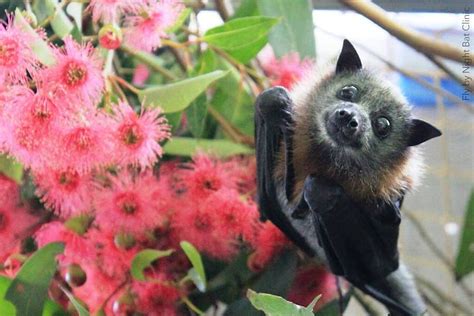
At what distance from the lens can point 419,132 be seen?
0.55 metres

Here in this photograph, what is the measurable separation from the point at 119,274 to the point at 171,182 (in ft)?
0.37

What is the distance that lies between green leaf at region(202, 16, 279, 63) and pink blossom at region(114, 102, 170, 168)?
0.48ft

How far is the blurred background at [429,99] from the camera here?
700 millimetres

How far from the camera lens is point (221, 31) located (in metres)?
0.72

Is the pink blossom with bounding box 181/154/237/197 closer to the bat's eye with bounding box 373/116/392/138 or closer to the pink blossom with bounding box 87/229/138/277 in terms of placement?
the pink blossom with bounding box 87/229/138/277

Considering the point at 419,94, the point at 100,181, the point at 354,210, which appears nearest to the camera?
the point at 354,210

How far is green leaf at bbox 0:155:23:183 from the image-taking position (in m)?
0.66

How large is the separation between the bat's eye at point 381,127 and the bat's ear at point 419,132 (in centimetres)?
2

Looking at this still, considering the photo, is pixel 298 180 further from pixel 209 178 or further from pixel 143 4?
pixel 143 4

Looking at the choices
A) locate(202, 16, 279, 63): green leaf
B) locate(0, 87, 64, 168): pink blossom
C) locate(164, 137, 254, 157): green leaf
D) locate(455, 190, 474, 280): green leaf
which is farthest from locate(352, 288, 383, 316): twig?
locate(0, 87, 64, 168): pink blossom

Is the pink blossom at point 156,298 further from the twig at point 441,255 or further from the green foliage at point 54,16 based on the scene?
the twig at point 441,255

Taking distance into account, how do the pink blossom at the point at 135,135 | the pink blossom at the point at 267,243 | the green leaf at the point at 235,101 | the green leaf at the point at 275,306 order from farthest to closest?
the green leaf at the point at 235,101, the pink blossom at the point at 267,243, the pink blossom at the point at 135,135, the green leaf at the point at 275,306

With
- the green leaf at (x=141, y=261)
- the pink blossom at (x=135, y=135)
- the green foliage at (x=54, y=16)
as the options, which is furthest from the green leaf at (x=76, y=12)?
the green leaf at (x=141, y=261)

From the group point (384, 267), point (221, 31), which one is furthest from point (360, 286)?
point (221, 31)
